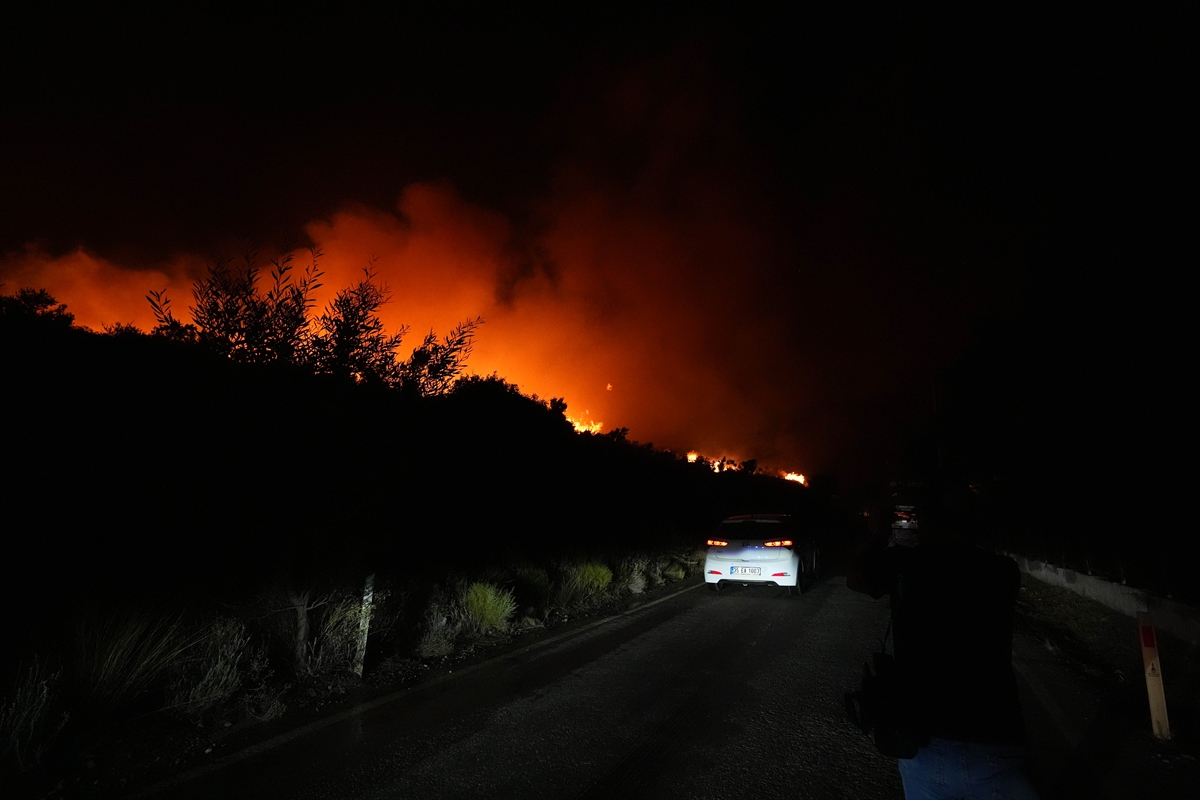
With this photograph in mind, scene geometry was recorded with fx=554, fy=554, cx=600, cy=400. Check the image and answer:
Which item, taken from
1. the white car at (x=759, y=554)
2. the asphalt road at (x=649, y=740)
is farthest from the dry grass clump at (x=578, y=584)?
the asphalt road at (x=649, y=740)

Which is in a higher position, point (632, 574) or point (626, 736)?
point (632, 574)

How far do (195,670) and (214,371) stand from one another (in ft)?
8.96

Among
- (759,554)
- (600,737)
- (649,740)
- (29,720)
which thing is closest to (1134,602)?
(759,554)

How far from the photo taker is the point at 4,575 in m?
5.00

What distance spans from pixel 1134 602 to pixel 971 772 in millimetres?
10063

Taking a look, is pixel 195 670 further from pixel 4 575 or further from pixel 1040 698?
pixel 1040 698

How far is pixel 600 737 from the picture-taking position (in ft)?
14.0

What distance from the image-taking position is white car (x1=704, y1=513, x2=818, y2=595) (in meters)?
10.6

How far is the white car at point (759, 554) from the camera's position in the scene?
10.6 m

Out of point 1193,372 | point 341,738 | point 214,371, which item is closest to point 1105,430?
point 1193,372

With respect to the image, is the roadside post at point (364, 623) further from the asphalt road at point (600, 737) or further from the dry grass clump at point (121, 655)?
the dry grass clump at point (121, 655)

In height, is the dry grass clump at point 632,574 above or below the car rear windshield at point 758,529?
below

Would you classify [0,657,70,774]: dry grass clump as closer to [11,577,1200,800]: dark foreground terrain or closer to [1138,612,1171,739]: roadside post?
[11,577,1200,800]: dark foreground terrain

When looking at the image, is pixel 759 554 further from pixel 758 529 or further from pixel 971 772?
pixel 971 772
